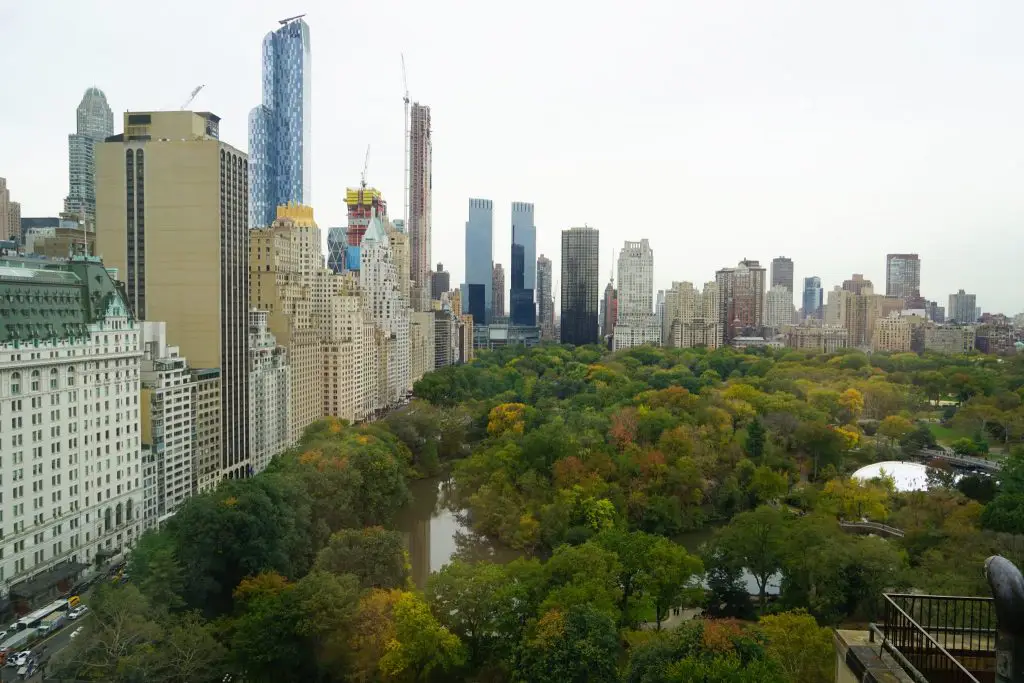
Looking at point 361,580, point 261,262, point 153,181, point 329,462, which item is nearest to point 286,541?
point 361,580

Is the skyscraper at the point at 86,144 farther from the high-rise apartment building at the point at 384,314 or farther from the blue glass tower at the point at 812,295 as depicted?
the blue glass tower at the point at 812,295

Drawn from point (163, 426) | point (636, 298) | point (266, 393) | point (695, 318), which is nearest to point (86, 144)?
point (266, 393)

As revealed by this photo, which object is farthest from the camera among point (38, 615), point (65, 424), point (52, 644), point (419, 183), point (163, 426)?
point (419, 183)

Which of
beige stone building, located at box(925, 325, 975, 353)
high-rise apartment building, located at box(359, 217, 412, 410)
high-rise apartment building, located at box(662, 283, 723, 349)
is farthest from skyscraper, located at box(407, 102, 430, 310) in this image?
beige stone building, located at box(925, 325, 975, 353)

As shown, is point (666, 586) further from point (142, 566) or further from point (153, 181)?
point (153, 181)

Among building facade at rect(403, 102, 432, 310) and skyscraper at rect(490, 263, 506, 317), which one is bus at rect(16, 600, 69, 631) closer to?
building facade at rect(403, 102, 432, 310)

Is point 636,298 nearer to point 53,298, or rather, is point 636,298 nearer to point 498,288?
point 498,288
